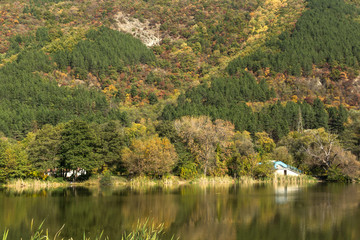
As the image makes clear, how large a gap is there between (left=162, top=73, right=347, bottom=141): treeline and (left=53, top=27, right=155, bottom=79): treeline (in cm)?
4583

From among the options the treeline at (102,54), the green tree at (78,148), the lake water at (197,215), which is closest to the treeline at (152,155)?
the green tree at (78,148)

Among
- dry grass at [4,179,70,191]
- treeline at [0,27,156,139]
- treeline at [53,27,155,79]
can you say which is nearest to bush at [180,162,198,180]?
dry grass at [4,179,70,191]

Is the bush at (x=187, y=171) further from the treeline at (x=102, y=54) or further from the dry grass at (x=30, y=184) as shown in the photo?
the treeline at (x=102, y=54)

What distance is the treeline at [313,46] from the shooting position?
A: 148 metres

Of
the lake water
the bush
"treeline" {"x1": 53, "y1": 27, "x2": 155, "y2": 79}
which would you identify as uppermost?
"treeline" {"x1": 53, "y1": 27, "x2": 155, "y2": 79}

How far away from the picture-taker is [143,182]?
195 feet

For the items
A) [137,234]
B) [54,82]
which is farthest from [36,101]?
[137,234]

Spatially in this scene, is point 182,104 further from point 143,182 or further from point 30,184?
point 30,184

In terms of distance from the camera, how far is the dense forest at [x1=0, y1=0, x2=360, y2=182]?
6178 cm

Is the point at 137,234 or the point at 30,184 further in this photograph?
the point at 30,184

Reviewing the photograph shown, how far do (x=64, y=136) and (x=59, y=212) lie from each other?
29487 mm

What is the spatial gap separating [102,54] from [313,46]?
3575 inches

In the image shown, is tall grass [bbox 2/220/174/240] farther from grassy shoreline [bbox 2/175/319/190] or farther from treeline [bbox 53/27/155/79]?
treeline [bbox 53/27/155/79]

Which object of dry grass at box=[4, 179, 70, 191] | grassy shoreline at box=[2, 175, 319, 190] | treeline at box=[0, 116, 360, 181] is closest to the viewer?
dry grass at box=[4, 179, 70, 191]
